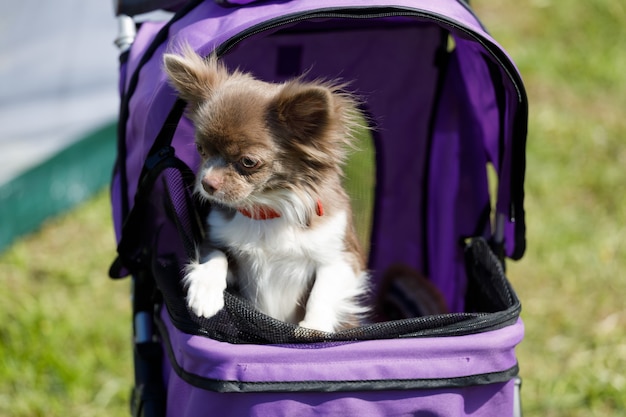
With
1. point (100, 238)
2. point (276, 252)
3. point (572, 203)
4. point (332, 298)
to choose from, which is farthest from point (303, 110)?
point (572, 203)

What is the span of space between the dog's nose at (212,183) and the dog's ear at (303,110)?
0.75 ft

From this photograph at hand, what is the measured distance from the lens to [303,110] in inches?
77.1

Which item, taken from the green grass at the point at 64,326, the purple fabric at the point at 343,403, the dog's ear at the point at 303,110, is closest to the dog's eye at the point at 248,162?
the dog's ear at the point at 303,110

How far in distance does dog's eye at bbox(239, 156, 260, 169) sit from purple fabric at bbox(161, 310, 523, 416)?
474 millimetres

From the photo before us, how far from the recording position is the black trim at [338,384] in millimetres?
1808

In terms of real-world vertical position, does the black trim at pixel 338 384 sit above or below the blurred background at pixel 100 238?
above

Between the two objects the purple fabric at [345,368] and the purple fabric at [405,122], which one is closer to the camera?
the purple fabric at [345,368]

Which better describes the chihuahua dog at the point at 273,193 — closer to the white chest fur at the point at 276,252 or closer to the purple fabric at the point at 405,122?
the white chest fur at the point at 276,252

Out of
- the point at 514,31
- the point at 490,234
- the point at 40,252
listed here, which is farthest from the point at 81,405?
the point at 514,31

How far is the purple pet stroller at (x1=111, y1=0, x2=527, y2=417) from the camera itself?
6.07ft

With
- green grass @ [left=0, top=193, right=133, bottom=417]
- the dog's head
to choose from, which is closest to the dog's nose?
the dog's head

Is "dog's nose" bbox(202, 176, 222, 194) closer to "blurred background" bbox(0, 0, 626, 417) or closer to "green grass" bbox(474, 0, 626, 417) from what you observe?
"blurred background" bbox(0, 0, 626, 417)

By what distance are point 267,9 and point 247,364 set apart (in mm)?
980

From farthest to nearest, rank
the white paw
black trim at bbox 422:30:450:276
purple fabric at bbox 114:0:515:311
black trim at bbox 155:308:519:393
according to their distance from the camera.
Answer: black trim at bbox 422:30:450:276 → purple fabric at bbox 114:0:515:311 → the white paw → black trim at bbox 155:308:519:393
